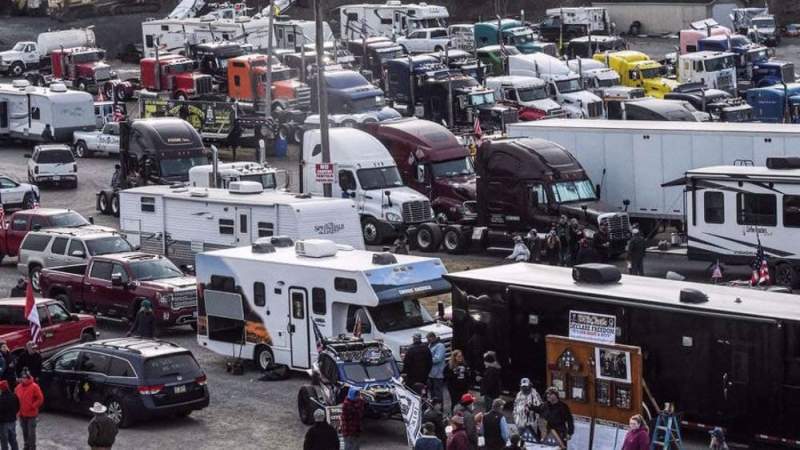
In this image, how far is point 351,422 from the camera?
2305 cm

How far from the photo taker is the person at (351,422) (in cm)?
2294

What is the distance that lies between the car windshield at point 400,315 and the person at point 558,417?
17.4 ft

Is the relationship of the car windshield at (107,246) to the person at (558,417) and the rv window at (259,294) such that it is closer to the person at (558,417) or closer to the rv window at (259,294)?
the rv window at (259,294)

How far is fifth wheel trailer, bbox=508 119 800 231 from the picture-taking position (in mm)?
40156

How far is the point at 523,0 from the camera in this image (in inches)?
3780

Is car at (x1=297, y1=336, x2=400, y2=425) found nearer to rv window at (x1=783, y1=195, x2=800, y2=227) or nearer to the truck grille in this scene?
rv window at (x1=783, y1=195, x2=800, y2=227)

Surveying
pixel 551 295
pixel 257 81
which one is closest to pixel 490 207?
pixel 551 295

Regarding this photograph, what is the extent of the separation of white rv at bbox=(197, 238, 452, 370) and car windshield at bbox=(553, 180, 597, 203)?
443 inches

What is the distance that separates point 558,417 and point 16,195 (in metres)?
27.7

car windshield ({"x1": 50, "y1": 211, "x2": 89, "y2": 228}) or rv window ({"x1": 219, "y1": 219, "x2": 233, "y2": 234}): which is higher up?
rv window ({"x1": 219, "y1": 219, "x2": 233, "y2": 234})

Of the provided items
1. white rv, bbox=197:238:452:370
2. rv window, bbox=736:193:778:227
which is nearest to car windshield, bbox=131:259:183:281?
white rv, bbox=197:238:452:370

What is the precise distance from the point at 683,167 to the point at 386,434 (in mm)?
17901

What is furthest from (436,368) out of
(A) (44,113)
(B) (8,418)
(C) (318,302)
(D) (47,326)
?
(A) (44,113)

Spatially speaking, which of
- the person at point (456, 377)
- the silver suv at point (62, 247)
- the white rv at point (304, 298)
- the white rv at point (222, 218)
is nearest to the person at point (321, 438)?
the person at point (456, 377)
